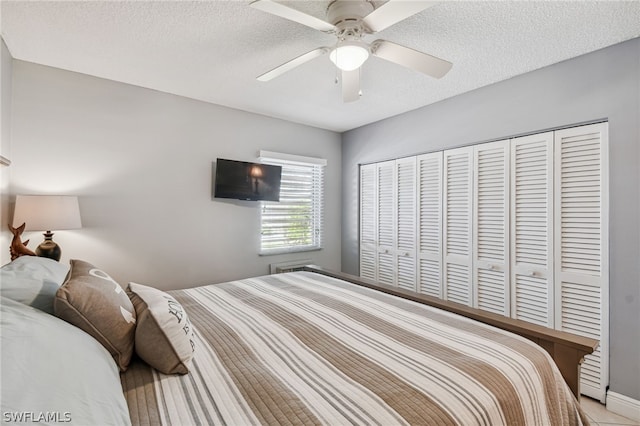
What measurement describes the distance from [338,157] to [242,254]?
1.94 metres

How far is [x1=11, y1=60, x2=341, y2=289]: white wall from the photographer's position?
2410mm

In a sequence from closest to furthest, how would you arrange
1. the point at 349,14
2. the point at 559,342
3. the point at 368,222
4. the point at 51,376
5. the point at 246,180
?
1. the point at 51,376
2. the point at 559,342
3. the point at 349,14
4. the point at 246,180
5. the point at 368,222

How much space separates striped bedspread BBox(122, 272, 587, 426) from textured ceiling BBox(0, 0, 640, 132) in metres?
1.76

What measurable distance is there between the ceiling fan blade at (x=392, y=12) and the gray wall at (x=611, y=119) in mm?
1714

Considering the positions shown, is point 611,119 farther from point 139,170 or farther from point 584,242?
point 139,170

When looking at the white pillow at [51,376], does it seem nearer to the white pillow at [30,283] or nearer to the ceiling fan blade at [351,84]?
the white pillow at [30,283]

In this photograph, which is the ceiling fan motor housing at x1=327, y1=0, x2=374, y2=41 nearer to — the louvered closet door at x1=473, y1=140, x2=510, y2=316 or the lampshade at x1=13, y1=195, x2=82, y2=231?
the louvered closet door at x1=473, y1=140, x2=510, y2=316

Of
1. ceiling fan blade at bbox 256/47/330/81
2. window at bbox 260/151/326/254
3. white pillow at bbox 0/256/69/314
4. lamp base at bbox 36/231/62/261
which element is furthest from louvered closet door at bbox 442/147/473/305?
lamp base at bbox 36/231/62/261

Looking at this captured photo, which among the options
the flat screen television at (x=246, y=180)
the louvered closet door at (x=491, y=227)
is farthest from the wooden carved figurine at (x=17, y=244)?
the louvered closet door at (x=491, y=227)

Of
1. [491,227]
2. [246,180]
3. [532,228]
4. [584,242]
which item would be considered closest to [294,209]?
[246,180]

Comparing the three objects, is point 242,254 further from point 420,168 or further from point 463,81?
point 463,81

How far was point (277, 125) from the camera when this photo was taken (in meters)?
3.72

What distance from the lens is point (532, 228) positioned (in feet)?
8.24

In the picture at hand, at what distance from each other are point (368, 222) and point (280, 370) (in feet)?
9.95
